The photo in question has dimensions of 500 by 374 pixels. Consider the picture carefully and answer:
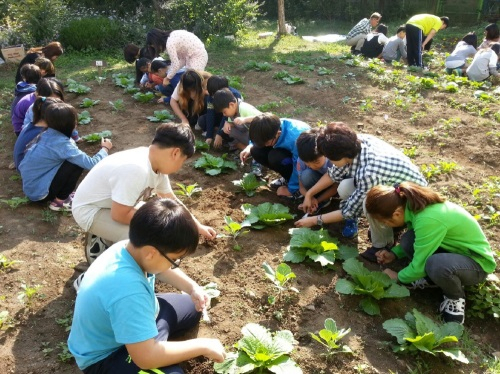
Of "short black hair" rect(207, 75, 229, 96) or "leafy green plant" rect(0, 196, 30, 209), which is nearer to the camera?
"leafy green plant" rect(0, 196, 30, 209)

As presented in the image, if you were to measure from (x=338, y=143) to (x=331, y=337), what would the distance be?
152 cm

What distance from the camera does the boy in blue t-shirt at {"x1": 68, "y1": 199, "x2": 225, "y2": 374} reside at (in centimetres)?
208

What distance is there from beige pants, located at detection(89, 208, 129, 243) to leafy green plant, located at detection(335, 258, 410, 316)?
5.56 ft

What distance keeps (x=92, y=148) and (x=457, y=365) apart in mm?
5201

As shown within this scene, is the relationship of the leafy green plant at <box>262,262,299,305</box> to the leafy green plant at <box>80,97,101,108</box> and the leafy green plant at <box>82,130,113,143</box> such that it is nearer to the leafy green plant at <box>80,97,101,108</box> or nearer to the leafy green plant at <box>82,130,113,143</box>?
the leafy green plant at <box>82,130,113,143</box>

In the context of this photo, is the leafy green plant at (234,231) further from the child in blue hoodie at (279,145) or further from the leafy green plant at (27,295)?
the leafy green plant at (27,295)

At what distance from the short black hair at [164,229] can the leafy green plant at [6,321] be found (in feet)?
5.60

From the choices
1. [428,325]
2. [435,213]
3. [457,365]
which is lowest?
[457,365]

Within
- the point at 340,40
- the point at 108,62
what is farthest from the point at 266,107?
the point at 340,40

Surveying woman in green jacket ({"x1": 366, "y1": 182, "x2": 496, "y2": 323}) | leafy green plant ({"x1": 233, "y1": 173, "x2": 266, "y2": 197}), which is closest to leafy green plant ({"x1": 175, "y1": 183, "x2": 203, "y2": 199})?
leafy green plant ({"x1": 233, "y1": 173, "x2": 266, "y2": 197})

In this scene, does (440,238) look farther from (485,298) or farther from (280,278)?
(280,278)

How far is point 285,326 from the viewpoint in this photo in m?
3.15

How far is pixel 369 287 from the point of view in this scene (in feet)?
10.8

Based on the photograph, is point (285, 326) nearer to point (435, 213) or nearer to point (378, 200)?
point (378, 200)
